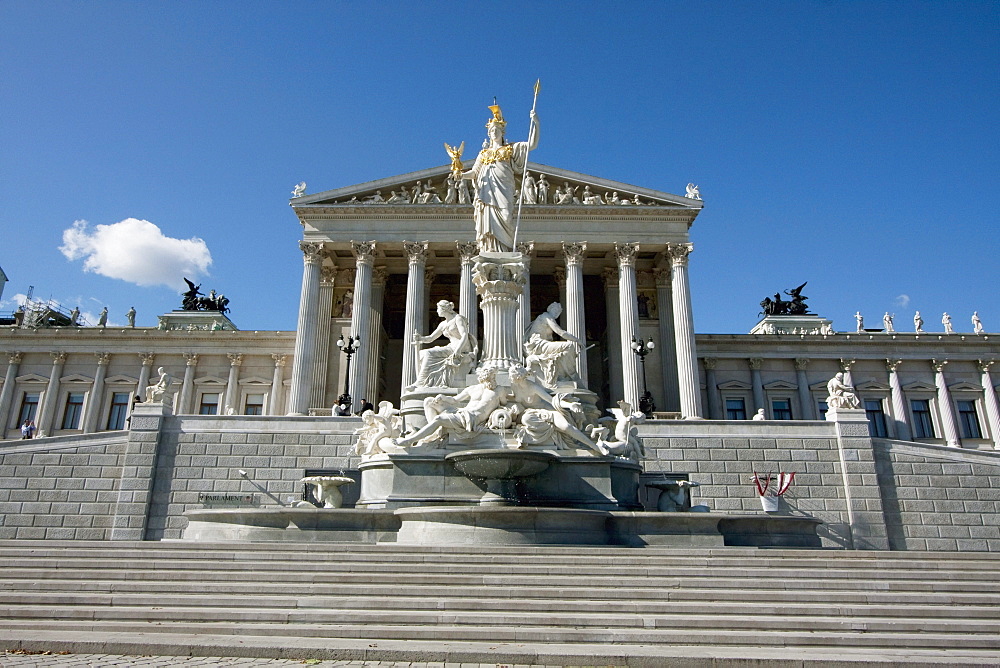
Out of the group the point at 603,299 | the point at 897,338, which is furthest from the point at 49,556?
the point at 897,338

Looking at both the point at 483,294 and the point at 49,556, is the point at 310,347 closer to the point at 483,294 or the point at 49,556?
the point at 483,294

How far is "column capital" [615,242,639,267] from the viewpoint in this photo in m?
44.1

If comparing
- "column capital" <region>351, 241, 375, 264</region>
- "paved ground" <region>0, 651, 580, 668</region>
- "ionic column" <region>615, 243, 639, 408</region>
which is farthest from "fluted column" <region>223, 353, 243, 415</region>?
"paved ground" <region>0, 651, 580, 668</region>

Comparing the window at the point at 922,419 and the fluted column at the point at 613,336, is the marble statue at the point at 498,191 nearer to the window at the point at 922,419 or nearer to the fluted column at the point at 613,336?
the fluted column at the point at 613,336

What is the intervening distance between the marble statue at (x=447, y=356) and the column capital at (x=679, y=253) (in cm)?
2928

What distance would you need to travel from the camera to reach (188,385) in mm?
50500

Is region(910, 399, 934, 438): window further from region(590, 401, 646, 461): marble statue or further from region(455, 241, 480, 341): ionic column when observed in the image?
region(590, 401, 646, 461): marble statue

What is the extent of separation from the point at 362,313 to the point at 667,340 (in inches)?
785

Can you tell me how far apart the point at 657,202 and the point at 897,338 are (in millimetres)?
21189

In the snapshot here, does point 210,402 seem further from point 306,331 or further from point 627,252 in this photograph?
point 627,252

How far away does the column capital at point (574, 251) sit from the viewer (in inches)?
1731

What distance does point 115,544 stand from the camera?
1149 cm

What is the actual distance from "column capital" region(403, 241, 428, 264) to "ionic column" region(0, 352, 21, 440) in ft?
101

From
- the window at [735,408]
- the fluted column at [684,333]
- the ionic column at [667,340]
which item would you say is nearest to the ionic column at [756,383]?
the window at [735,408]
